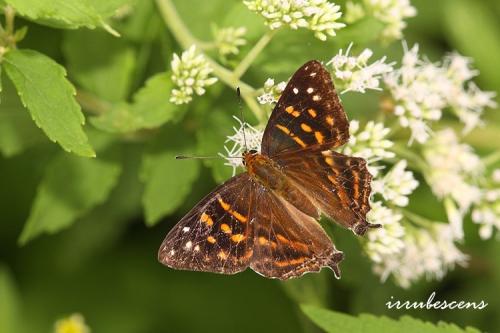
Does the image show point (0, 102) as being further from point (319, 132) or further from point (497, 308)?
point (497, 308)

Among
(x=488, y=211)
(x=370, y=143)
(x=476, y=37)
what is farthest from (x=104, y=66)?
(x=476, y=37)

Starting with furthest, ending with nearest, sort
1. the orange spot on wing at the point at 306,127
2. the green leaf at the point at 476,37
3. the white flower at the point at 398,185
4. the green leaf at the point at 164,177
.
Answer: the green leaf at the point at 476,37, the green leaf at the point at 164,177, the white flower at the point at 398,185, the orange spot on wing at the point at 306,127

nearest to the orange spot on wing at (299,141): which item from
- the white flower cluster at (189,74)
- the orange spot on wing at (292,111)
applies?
the orange spot on wing at (292,111)

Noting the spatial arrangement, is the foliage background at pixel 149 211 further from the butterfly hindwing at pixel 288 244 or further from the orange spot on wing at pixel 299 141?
the butterfly hindwing at pixel 288 244

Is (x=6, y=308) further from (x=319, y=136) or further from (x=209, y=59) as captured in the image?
(x=319, y=136)


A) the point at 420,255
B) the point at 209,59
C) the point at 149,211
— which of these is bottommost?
the point at 420,255

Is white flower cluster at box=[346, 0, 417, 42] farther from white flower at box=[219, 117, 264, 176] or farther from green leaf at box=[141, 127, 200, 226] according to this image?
green leaf at box=[141, 127, 200, 226]

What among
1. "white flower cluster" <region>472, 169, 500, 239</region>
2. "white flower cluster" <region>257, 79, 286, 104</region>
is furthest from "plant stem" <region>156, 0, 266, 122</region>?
"white flower cluster" <region>472, 169, 500, 239</region>
